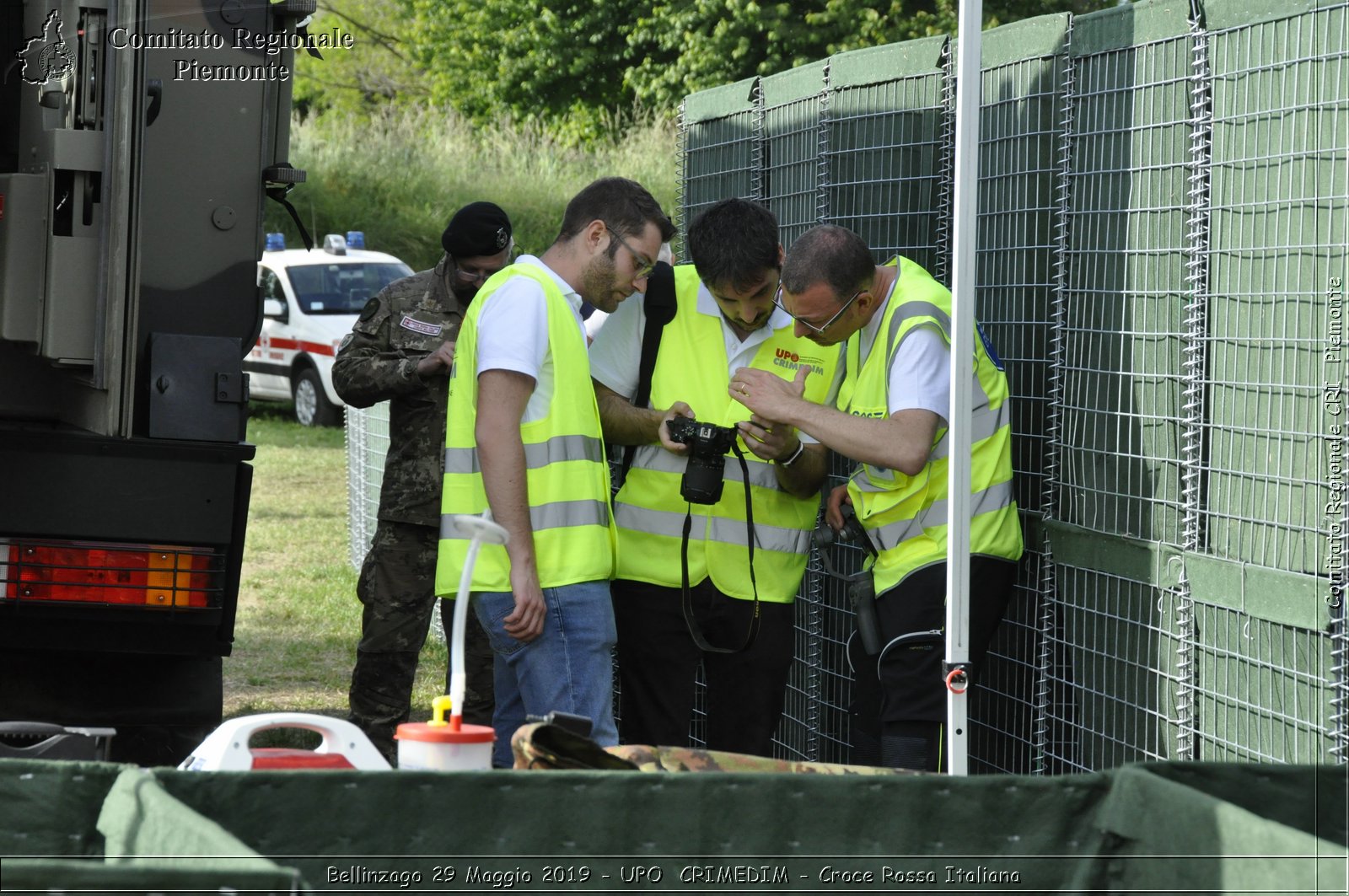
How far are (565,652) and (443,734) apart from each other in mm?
1225

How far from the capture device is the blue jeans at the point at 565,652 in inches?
140

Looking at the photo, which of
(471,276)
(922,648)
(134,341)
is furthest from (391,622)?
(922,648)

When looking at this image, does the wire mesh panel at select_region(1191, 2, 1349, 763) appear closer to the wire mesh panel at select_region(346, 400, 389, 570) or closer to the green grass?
the green grass

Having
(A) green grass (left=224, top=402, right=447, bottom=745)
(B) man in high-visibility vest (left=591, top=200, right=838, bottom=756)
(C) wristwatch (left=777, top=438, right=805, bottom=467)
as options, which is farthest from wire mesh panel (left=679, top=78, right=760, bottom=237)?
(A) green grass (left=224, top=402, right=447, bottom=745)

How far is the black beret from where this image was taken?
201 inches

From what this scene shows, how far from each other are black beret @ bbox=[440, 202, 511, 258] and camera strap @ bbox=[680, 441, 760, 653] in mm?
1526

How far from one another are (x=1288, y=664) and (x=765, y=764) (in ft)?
4.38

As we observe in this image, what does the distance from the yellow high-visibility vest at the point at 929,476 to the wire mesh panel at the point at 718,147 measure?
1.80 meters

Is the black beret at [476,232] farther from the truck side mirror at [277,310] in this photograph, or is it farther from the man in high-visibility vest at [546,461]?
the truck side mirror at [277,310]

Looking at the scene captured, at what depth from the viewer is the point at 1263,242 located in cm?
322

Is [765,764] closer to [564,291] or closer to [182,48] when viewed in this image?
[564,291]

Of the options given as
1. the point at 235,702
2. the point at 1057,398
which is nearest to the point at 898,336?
the point at 1057,398

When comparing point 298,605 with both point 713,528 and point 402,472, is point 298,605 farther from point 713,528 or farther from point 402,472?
point 713,528

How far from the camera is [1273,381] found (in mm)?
3193
